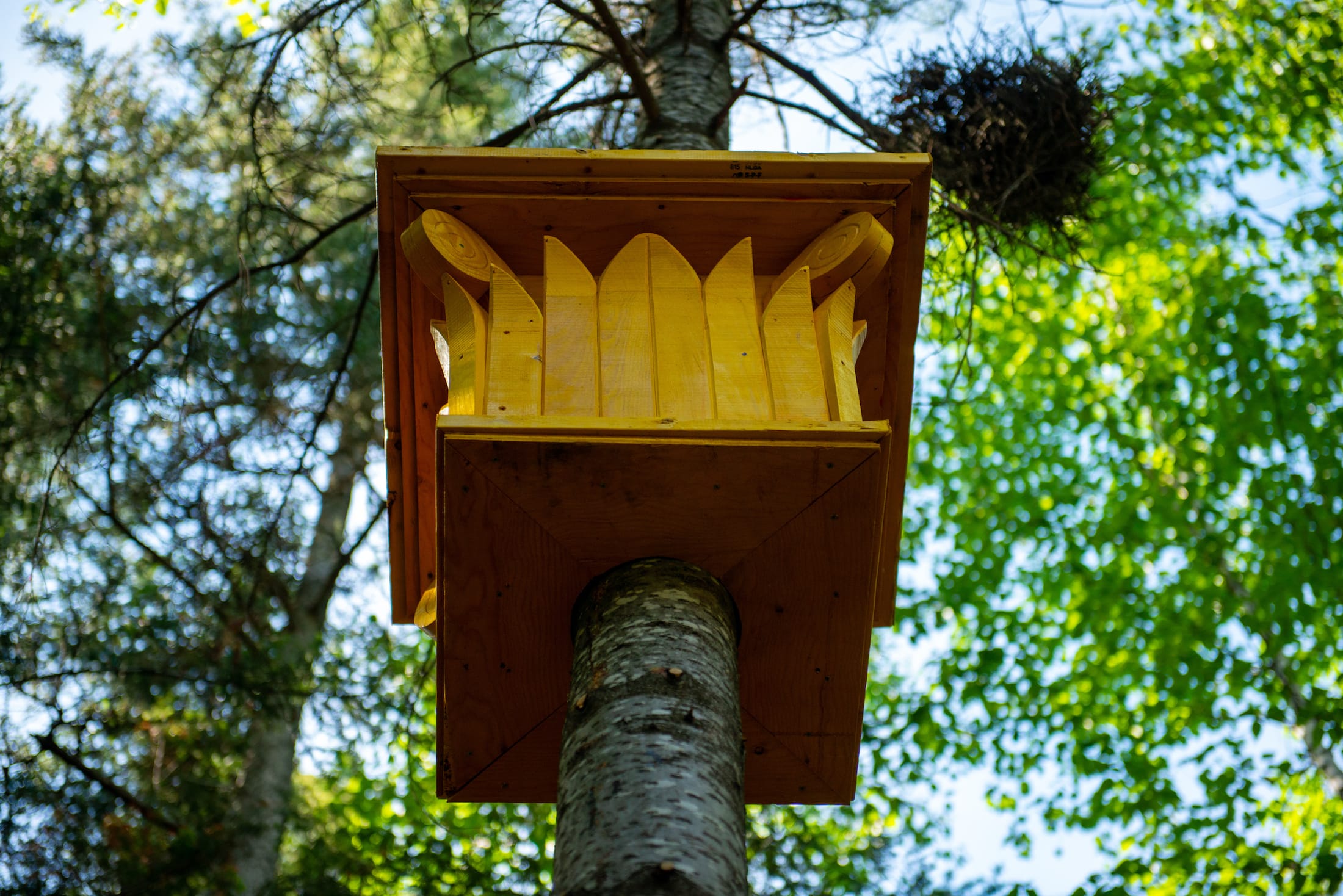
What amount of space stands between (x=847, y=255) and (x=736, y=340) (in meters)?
0.37

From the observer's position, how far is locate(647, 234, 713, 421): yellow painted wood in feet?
7.39

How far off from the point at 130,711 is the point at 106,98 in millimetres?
4710

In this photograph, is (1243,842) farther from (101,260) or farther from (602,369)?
(101,260)

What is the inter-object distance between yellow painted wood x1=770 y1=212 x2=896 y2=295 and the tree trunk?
4.77m

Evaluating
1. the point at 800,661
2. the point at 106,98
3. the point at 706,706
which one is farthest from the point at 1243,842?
the point at 106,98

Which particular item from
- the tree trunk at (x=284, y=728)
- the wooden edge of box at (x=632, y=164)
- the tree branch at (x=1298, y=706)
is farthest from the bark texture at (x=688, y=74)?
the tree branch at (x=1298, y=706)

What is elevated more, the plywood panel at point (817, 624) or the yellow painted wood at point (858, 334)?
the yellow painted wood at point (858, 334)

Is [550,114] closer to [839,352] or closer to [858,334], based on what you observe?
[858,334]

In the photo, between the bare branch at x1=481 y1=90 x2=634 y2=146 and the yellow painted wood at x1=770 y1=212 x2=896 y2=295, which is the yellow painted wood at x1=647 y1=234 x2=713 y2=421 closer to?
the yellow painted wood at x1=770 y1=212 x2=896 y2=295

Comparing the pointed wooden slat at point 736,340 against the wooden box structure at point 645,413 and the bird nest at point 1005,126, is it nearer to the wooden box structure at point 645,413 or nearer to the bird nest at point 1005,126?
the wooden box structure at point 645,413

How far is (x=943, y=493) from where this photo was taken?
30.8ft

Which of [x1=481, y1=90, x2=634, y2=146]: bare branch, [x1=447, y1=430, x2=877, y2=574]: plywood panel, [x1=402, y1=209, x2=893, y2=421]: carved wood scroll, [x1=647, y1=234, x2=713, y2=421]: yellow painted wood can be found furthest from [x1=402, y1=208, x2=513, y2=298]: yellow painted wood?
[x1=481, y1=90, x2=634, y2=146]: bare branch

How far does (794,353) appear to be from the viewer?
2.40 m

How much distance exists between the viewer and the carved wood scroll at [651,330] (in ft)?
7.41
